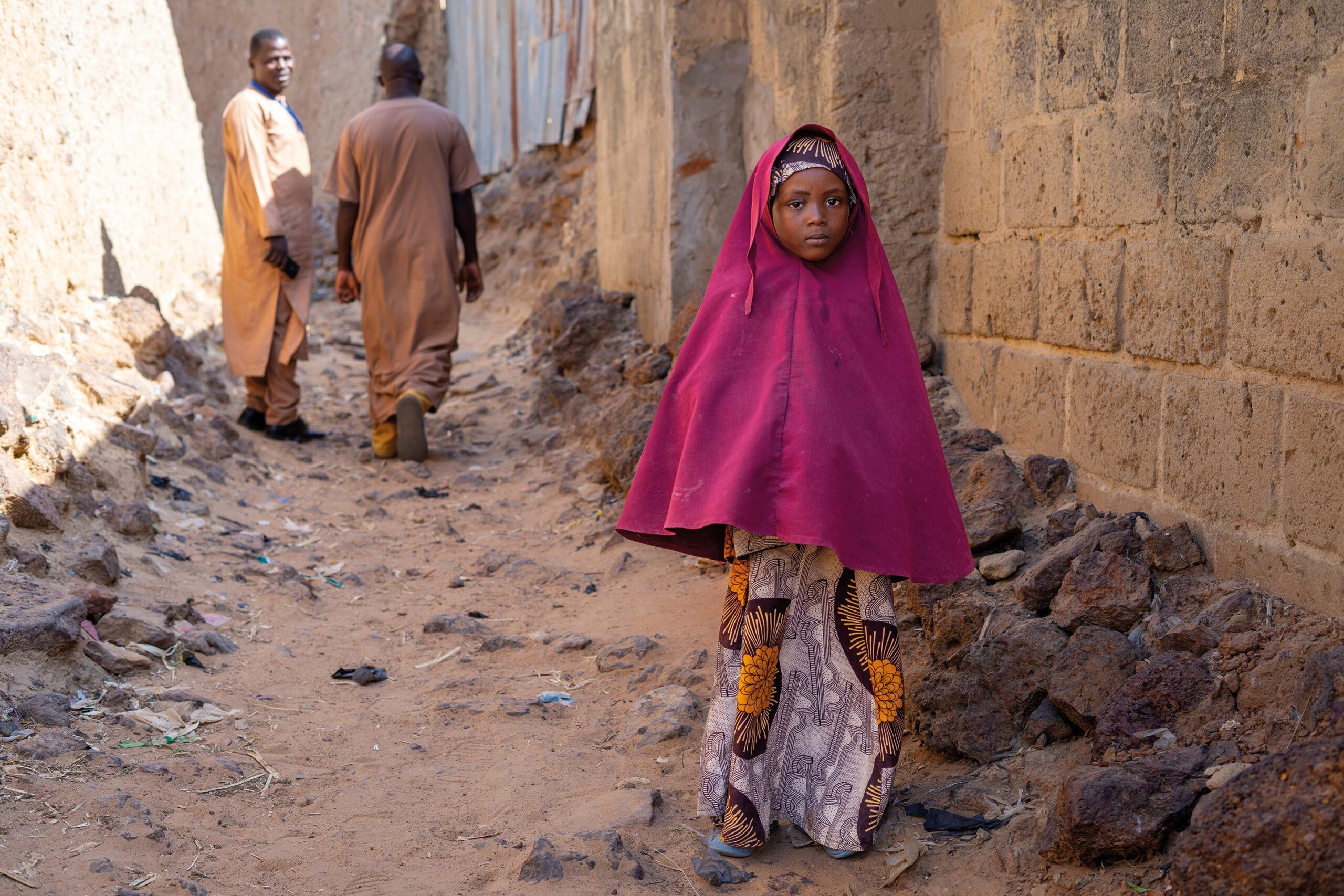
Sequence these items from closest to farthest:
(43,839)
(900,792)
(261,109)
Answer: (43,839)
(900,792)
(261,109)

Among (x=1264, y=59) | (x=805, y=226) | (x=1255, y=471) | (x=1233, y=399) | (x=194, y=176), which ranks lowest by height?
(x=1255, y=471)

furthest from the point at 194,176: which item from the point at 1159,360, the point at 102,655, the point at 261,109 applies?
the point at 1159,360

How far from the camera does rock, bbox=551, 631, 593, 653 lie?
364 centimetres

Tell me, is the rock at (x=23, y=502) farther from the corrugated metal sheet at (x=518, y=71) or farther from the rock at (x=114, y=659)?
the corrugated metal sheet at (x=518, y=71)

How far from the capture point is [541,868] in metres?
2.23

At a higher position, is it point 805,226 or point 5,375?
point 805,226

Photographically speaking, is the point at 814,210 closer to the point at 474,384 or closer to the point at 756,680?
the point at 756,680

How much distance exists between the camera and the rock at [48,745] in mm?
2516

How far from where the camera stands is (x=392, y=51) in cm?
616

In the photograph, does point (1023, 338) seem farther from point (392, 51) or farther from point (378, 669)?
point (392, 51)

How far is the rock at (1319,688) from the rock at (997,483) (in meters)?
1.17

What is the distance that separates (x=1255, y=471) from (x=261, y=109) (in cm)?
557

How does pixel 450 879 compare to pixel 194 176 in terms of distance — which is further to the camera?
pixel 194 176

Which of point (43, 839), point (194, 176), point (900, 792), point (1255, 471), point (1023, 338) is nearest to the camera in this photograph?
point (43, 839)
